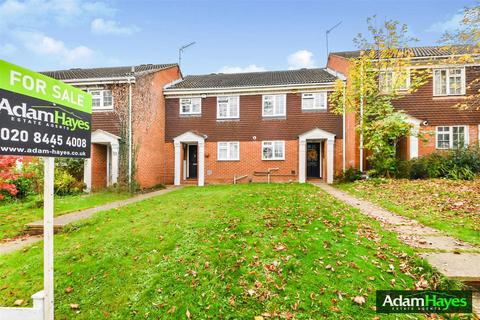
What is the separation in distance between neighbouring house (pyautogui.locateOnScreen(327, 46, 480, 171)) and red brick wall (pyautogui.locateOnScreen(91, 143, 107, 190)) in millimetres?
15293

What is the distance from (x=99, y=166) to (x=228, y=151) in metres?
8.12

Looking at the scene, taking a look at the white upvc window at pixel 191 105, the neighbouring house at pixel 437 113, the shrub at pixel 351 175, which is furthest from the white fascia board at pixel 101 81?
the shrub at pixel 351 175

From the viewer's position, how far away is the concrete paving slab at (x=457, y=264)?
11.1 feet

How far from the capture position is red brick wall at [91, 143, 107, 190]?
46.1ft

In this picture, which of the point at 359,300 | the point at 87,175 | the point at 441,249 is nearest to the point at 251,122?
the point at 87,175

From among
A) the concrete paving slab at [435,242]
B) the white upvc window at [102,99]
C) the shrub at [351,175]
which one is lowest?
the concrete paving slab at [435,242]

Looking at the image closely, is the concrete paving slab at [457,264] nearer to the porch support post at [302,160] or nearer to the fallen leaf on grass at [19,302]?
the fallen leaf on grass at [19,302]

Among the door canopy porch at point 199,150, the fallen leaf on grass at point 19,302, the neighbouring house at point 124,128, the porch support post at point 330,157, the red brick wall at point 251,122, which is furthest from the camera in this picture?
the door canopy porch at point 199,150

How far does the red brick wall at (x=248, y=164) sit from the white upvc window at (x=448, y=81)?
6.71 meters

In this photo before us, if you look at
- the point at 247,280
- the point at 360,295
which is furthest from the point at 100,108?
the point at 360,295

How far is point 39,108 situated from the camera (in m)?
2.55

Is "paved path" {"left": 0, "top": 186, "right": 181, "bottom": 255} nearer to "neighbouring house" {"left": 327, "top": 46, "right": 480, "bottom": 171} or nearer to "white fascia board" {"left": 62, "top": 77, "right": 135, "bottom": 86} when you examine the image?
"white fascia board" {"left": 62, "top": 77, "right": 135, "bottom": 86}

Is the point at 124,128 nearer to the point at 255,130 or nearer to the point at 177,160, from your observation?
the point at 177,160

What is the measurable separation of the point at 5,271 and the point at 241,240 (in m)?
4.48
